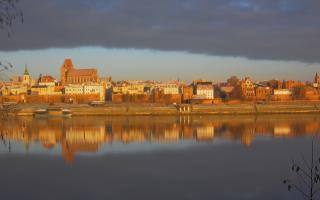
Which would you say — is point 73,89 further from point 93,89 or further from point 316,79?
point 316,79

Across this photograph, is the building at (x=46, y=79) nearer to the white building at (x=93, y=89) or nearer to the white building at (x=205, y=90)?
the white building at (x=93, y=89)

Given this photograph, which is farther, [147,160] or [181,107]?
[181,107]

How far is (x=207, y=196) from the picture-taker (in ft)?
24.5

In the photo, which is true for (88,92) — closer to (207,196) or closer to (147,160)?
(147,160)

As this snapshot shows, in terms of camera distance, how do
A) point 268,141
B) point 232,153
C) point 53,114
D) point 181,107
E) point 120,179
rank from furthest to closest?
point 181,107 → point 53,114 → point 268,141 → point 232,153 → point 120,179

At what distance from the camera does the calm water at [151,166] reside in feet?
25.6

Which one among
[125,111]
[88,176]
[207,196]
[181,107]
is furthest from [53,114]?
[207,196]

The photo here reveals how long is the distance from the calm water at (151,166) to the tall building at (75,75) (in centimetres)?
4701

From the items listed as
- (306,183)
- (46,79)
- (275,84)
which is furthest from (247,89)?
(306,183)

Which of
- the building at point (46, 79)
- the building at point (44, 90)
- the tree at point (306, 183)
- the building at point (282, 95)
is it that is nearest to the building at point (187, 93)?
the building at point (282, 95)

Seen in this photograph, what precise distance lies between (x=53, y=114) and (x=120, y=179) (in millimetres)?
24549

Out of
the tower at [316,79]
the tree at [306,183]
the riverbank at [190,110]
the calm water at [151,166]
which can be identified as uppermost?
the tower at [316,79]

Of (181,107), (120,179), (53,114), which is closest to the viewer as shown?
(120,179)

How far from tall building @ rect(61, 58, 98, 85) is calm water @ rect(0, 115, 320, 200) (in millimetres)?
47010
